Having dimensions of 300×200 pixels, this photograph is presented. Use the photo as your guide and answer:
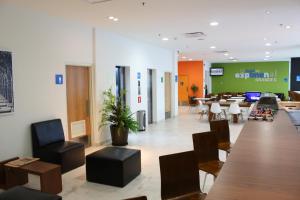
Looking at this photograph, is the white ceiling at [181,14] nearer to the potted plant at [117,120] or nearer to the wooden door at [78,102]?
the wooden door at [78,102]

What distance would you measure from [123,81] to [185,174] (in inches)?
237

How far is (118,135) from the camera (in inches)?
260

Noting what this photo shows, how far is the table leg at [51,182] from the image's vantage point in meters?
3.67

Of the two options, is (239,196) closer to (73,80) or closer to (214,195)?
(214,195)

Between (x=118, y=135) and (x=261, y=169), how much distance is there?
4938 mm

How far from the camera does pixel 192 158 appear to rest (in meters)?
2.47

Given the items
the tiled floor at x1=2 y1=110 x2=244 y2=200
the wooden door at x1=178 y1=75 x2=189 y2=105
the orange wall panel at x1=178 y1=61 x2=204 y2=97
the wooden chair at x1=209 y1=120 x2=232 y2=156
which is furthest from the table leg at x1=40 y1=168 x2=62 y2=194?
the wooden door at x1=178 y1=75 x2=189 y2=105

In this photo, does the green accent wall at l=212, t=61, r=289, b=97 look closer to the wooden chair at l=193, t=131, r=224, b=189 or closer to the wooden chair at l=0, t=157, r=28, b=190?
the wooden chair at l=193, t=131, r=224, b=189

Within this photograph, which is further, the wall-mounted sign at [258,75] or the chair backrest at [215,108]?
the wall-mounted sign at [258,75]

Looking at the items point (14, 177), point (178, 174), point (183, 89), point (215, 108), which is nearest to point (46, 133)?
point (14, 177)

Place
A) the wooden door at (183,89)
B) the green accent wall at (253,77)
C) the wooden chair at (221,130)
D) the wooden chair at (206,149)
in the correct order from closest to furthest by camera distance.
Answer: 1. the wooden chair at (206,149)
2. the wooden chair at (221,130)
3. the wooden door at (183,89)
4. the green accent wall at (253,77)

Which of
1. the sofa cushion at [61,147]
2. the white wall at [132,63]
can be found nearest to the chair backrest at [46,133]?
the sofa cushion at [61,147]

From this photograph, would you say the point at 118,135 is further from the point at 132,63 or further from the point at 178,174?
the point at 178,174

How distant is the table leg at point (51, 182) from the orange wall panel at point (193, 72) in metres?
14.0
